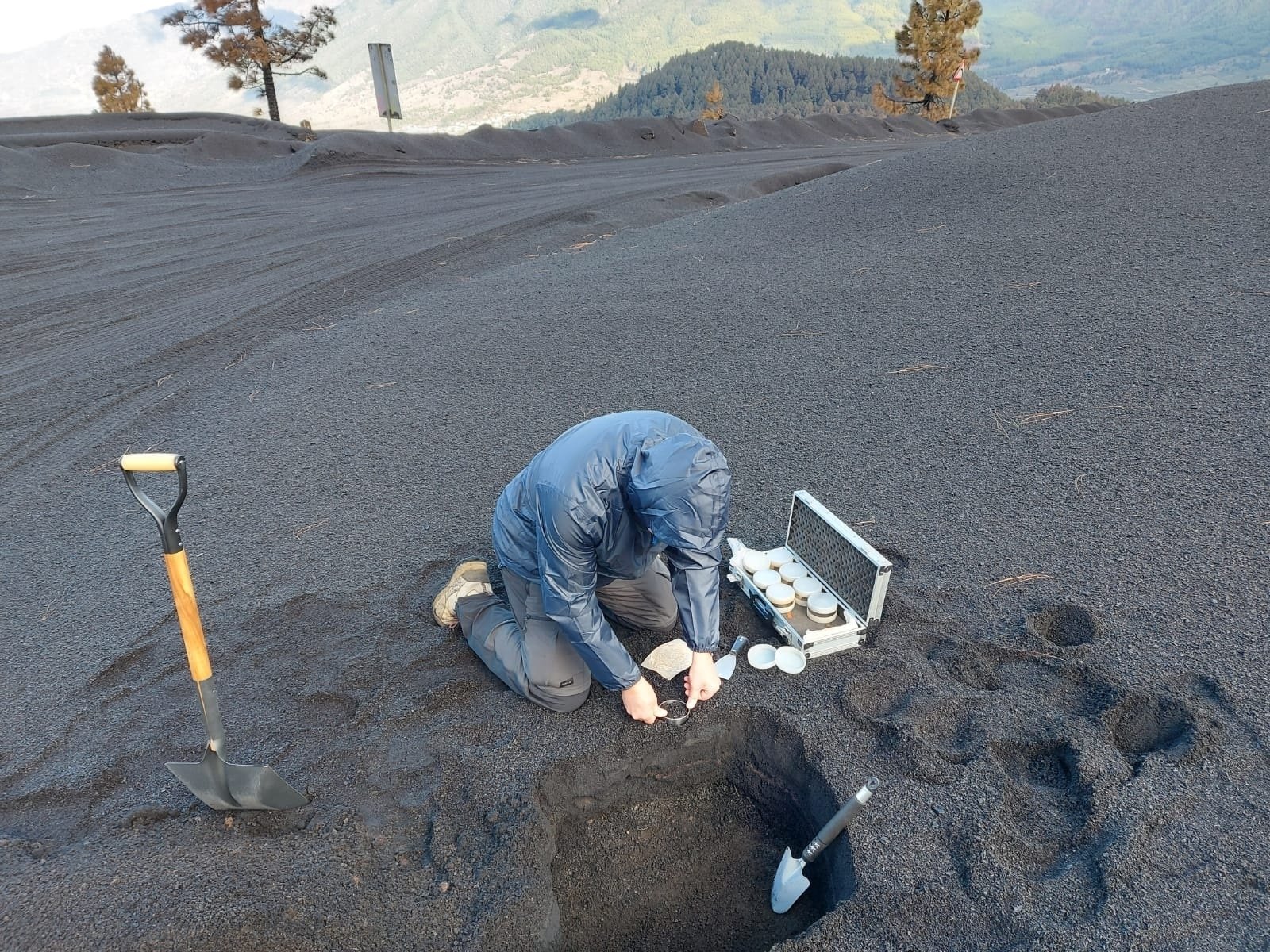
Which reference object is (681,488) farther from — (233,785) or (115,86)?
(115,86)

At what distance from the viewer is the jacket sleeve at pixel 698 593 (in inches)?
106

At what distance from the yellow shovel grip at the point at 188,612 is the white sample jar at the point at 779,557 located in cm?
238

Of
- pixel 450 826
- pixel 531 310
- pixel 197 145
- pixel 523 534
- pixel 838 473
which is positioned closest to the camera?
pixel 450 826

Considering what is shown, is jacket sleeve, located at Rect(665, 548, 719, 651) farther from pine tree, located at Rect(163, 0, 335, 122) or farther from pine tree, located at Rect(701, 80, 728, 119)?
pine tree, located at Rect(701, 80, 728, 119)

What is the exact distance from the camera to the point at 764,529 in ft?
13.1

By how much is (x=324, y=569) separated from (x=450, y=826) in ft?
5.87

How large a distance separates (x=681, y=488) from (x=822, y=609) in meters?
1.21

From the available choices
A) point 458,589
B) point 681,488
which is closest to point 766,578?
point 681,488

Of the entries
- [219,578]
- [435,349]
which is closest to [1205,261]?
[435,349]

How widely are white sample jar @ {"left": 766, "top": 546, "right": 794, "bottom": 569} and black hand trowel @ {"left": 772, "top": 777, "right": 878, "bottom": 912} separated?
4.05 ft

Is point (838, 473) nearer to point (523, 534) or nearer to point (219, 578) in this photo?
point (523, 534)

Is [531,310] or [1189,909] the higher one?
[531,310]

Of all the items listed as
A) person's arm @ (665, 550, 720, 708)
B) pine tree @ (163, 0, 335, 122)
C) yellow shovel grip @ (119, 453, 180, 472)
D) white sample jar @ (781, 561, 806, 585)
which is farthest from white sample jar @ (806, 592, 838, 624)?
pine tree @ (163, 0, 335, 122)

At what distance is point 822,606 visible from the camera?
3.24 meters
